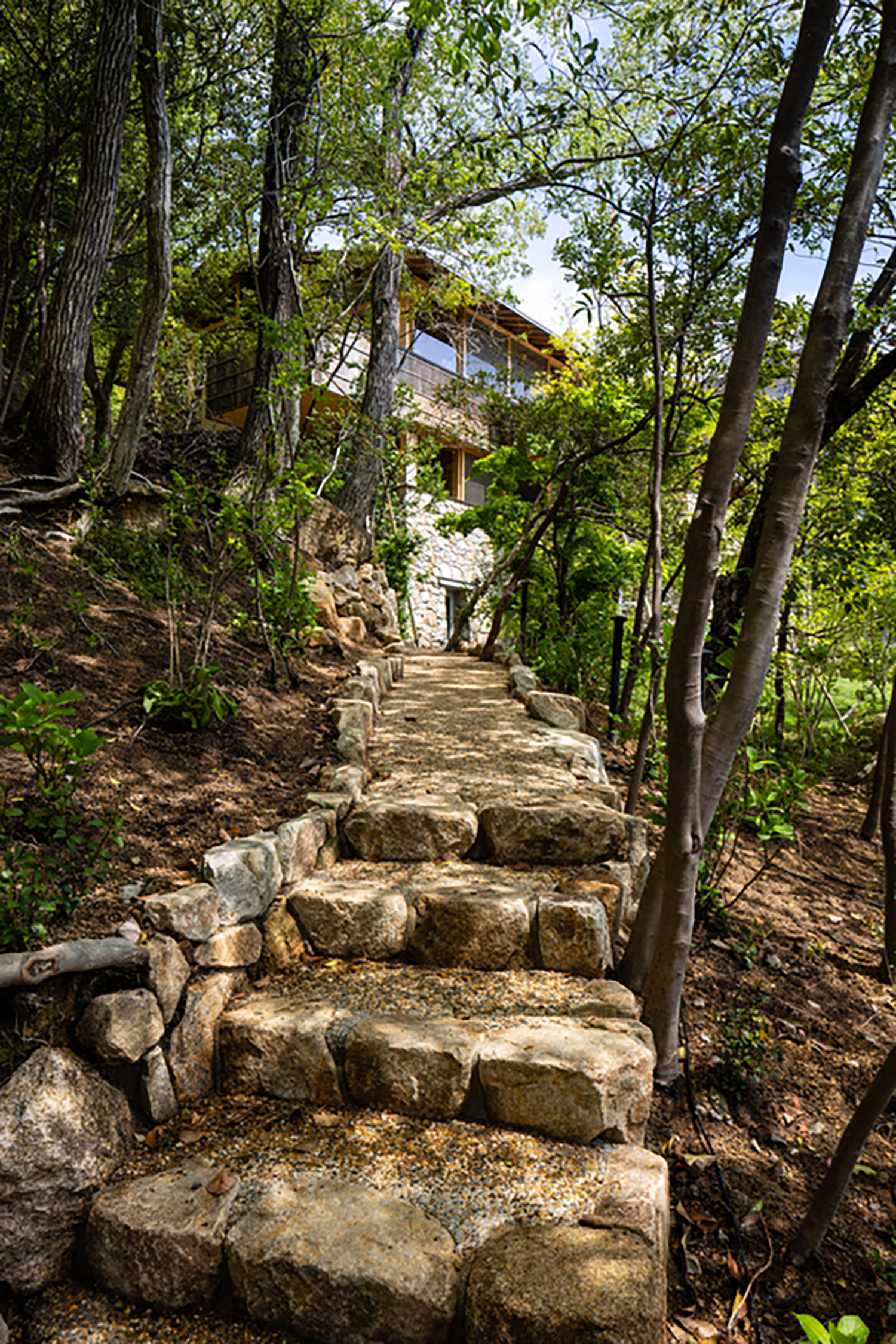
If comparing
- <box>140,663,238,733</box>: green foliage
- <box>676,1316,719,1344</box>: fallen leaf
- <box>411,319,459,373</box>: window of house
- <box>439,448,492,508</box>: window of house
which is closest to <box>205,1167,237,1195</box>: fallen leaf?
<box>676,1316,719,1344</box>: fallen leaf

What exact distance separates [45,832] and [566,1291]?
168 centimetres

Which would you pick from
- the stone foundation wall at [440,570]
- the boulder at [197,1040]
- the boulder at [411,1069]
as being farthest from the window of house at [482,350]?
the boulder at [411,1069]

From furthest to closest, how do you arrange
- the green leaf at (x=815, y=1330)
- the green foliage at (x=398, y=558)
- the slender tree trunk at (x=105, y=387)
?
the green foliage at (x=398, y=558) < the slender tree trunk at (x=105, y=387) < the green leaf at (x=815, y=1330)

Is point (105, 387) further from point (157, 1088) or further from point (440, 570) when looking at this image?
point (157, 1088)

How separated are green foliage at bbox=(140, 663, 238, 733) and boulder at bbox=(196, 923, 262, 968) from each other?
3.50ft

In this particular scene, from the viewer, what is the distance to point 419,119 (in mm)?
7918

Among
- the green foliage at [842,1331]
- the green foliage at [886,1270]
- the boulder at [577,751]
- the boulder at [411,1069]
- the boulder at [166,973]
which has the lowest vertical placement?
the green foliage at [886,1270]

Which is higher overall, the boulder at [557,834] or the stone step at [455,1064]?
the boulder at [557,834]

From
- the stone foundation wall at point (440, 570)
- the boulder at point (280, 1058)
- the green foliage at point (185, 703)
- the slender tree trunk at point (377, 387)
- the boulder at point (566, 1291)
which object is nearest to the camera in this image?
the boulder at point (566, 1291)

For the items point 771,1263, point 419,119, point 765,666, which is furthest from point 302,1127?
point 419,119

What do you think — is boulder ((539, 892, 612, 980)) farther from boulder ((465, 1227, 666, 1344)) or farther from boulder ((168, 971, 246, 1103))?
boulder ((168, 971, 246, 1103))

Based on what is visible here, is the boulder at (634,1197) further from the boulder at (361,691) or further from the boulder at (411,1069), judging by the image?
the boulder at (361,691)

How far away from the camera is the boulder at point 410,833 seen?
2.95 meters

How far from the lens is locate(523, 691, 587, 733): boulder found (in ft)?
15.8
